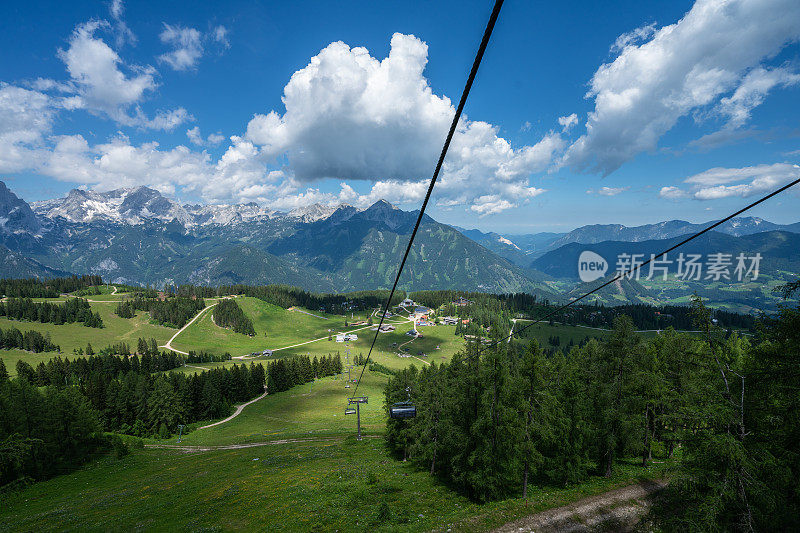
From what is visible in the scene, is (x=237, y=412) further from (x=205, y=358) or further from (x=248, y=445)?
(x=205, y=358)

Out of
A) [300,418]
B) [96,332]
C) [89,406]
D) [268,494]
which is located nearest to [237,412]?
[300,418]

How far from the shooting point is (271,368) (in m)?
119

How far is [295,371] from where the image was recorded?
406ft

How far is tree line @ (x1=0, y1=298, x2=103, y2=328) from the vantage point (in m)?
184

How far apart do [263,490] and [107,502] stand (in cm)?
1957

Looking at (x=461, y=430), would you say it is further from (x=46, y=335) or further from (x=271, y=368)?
(x=46, y=335)

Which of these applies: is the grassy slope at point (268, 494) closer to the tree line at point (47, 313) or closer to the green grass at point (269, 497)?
the green grass at point (269, 497)

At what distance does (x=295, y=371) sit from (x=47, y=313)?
590 feet

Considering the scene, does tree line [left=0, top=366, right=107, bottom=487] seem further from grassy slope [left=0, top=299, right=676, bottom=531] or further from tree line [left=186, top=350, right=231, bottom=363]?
tree line [left=186, top=350, right=231, bottom=363]

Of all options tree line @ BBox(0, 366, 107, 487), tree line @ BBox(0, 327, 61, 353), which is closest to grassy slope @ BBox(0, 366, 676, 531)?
tree line @ BBox(0, 366, 107, 487)

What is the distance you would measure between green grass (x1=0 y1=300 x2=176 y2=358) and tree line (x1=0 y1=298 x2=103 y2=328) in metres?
3.42

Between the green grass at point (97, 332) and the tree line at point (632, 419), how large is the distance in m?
199

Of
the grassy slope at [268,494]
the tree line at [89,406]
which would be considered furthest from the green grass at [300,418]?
the grassy slope at [268,494]

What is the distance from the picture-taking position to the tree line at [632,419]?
14.9 meters
